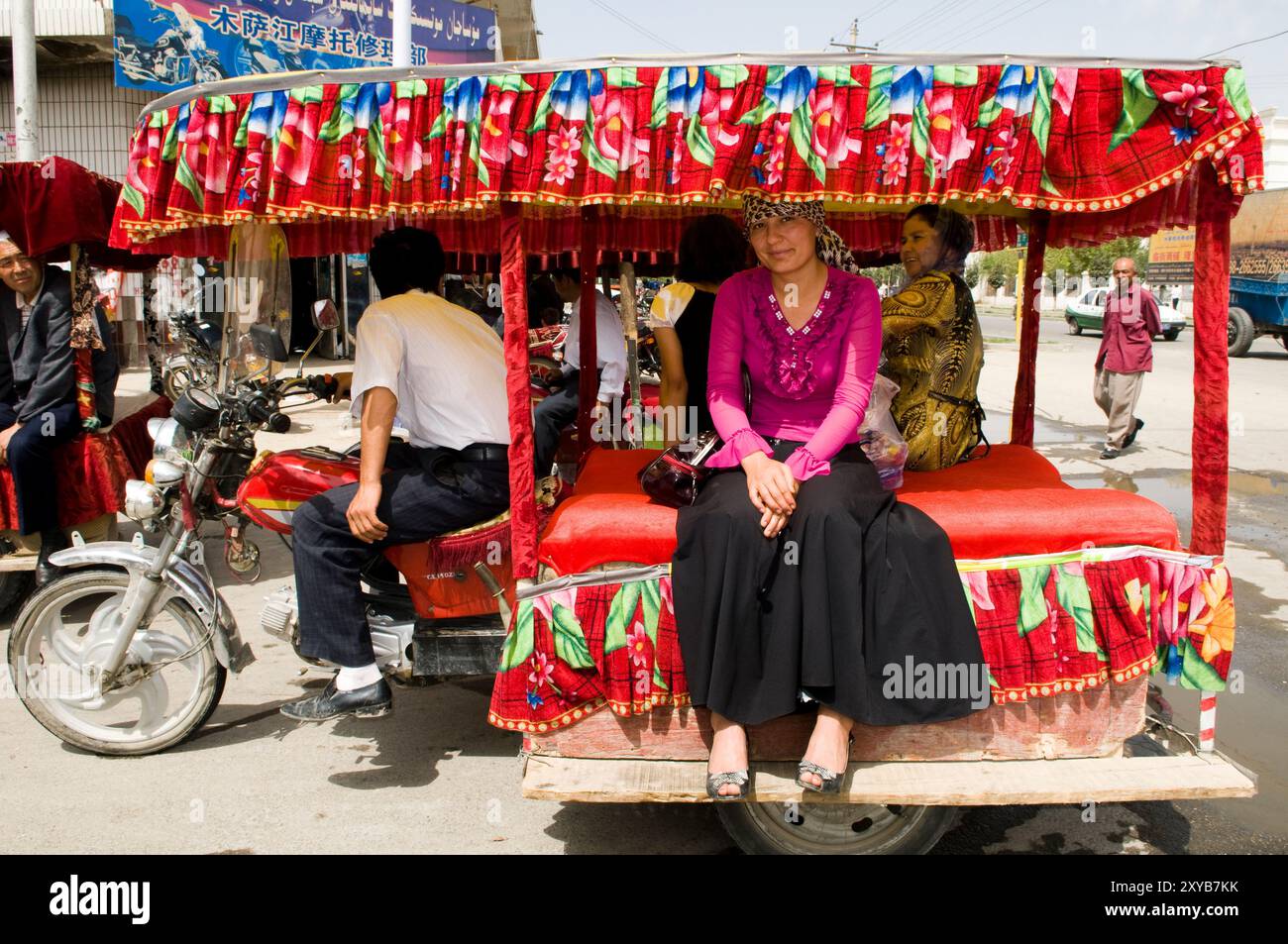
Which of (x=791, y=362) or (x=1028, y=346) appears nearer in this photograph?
(x=791, y=362)

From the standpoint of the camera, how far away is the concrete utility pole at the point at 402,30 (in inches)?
364

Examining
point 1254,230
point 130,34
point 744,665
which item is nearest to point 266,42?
point 130,34

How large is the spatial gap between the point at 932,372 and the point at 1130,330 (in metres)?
6.80

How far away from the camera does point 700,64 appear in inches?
103

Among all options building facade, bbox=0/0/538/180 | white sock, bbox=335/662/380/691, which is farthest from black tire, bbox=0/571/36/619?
building facade, bbox=0/0/538/180

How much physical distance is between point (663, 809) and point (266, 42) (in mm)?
12556

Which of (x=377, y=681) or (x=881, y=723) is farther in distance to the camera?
(x=377, y=681)

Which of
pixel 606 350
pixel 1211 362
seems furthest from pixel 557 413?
pixel 1211 362

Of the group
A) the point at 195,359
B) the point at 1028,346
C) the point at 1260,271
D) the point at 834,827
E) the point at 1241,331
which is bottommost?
the point at 834,827

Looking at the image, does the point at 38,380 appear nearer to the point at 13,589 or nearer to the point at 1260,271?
the point at 13,589

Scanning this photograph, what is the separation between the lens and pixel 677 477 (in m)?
3.07

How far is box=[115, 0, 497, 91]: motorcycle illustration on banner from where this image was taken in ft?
37.4

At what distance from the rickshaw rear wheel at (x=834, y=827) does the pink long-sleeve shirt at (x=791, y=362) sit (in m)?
1.03
